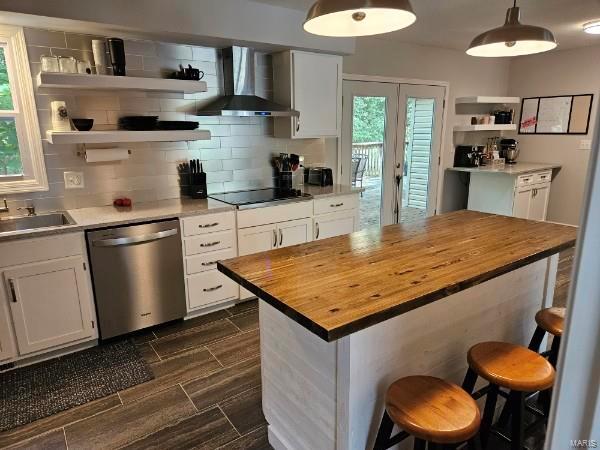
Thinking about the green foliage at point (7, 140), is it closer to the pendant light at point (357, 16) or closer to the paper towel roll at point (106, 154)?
the paper towel roll at point (106, 154)

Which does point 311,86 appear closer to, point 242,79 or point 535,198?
point 242,79

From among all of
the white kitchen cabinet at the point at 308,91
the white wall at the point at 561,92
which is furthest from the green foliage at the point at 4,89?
the white wall at the point at 561,92

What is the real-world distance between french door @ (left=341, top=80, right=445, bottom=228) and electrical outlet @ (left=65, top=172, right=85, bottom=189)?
8.30 ft

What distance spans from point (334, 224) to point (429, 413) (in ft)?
8.54

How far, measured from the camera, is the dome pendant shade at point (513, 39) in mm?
1983

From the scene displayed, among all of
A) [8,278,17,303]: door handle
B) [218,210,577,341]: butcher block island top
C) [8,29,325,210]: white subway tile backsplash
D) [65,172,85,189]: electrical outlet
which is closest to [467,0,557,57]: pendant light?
[218,210,577,341]: butcher block island top

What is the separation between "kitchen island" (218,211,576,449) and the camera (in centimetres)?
138

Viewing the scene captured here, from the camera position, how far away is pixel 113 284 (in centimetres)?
278

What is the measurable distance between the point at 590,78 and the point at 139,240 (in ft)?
18.2

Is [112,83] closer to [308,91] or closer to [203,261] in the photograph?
[203,261]

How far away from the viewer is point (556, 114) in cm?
538

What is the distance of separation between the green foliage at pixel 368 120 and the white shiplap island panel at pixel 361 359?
8.90 ft

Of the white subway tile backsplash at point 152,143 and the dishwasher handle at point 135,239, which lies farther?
the white subway tile backsplash at point 152,143

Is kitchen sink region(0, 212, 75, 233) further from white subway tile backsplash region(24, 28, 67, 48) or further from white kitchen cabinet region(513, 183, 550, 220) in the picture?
white kitchen cabinet region(513, 183, 550, 220)
